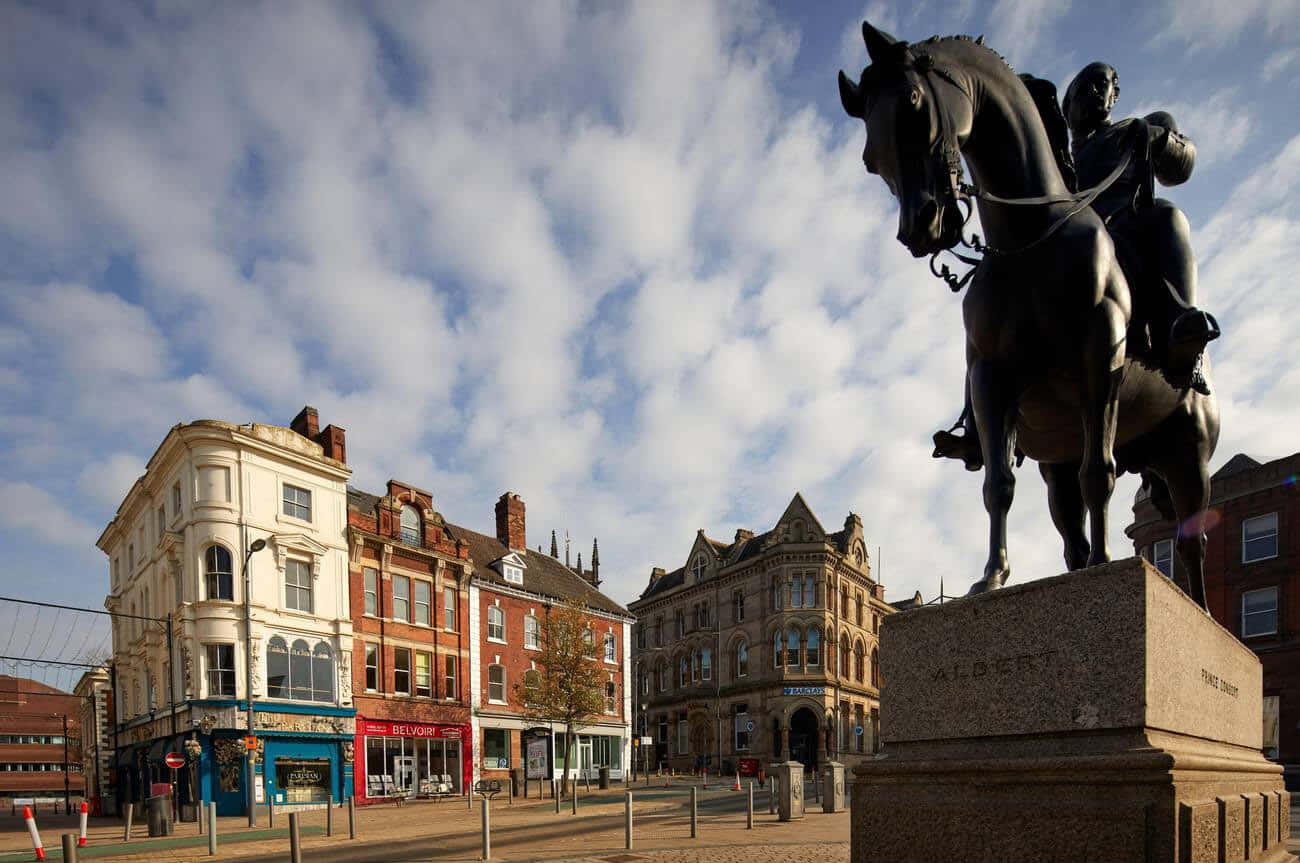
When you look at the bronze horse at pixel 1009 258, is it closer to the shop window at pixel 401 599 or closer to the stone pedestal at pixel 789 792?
the stone pedestal at pixel 789 792

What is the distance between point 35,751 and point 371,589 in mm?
71925

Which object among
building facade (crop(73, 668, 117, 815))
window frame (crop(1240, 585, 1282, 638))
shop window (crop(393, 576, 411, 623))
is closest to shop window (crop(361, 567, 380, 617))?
shop window (crop(393, 576, 411, 623))

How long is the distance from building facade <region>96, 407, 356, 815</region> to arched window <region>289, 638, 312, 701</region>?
0.05m

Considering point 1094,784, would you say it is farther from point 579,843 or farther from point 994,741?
point 579,843

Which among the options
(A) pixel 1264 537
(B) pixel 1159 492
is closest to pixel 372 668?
(B) pixel 1159 492

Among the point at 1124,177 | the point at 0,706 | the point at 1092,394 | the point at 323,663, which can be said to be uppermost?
the point at 1124,177

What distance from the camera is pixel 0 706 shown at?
84125 mm

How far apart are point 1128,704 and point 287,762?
33773 mm

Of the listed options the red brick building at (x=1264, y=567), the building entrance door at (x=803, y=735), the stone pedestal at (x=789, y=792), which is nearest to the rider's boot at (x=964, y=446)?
the stone pedestal at (x=789, y=792)

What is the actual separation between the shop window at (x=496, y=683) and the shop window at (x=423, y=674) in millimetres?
3845

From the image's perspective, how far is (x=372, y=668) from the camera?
3559 cm

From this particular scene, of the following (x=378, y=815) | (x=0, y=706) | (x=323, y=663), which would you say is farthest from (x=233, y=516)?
(x=0, y=706)

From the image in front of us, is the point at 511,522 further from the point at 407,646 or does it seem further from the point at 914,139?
Result: the point at 914,139

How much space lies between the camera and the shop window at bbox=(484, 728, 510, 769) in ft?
133
